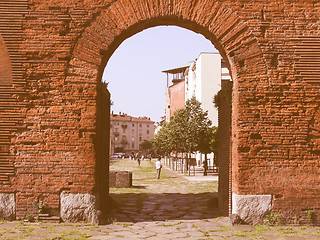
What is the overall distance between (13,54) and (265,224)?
6.18m

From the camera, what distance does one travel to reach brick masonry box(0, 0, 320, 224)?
7.85m

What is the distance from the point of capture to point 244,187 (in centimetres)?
784

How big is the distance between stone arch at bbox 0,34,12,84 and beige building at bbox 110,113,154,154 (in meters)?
103

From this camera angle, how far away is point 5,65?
8.05m

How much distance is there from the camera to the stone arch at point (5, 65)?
802 centimetres

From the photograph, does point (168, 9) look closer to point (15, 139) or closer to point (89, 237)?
point (15, 139)

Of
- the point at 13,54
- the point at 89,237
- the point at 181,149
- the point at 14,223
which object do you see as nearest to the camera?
the point at 89,237

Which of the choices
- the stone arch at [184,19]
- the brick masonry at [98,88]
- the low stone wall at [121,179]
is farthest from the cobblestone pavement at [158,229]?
the low stone wall at [121,179]

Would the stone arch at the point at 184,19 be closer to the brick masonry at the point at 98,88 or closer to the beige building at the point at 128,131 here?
the brick masonry at the point at 98,88

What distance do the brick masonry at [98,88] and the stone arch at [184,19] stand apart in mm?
21

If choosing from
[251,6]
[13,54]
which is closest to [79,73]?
[13,54]

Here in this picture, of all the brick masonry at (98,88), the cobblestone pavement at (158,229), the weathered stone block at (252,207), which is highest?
the brick masonry at (98,88)

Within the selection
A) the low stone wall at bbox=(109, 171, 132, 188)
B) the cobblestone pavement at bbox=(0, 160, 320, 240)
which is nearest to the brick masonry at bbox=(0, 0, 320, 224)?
the cobblestone pavement at bbox=(0, 160, 320, 240)

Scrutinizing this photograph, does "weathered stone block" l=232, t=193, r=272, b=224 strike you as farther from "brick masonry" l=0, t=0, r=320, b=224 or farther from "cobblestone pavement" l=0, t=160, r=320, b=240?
"cobblestone pavement" l=0, t=160, r=320, b=240
